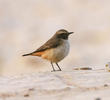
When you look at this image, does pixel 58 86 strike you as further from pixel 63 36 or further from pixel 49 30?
pixel 49 30

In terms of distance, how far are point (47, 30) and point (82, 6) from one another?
2467 mm

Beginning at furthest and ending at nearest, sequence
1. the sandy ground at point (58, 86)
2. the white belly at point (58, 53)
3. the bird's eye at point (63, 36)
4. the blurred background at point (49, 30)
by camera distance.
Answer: the blurred background at point (49, 30) < the bird's eye at point (63, 36) < the white belly at point (58, 53) < the sandy ground at point (58, 86)

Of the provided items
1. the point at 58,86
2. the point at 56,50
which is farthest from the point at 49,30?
the point at 58,86

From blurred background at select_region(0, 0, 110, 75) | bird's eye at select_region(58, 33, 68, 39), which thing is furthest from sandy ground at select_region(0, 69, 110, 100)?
blurred background at select_region(0, 0, 110, 75)

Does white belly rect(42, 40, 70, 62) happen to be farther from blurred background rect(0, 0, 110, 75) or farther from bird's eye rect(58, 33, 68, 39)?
blurred background rect(0, 0, 110, 75)

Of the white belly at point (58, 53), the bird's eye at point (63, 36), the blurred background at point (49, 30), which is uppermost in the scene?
the bird's eye at point (63, 36)

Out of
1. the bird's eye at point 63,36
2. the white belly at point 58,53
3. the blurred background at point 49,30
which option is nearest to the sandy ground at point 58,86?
the white belly at point 58,53

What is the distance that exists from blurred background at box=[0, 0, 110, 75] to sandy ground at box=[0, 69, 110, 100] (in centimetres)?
601

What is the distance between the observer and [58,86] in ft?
29.3

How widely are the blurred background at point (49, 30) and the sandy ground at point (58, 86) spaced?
19.7 ft

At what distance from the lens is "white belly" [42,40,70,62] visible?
11.7 metres

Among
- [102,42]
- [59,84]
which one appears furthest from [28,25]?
[59,84]

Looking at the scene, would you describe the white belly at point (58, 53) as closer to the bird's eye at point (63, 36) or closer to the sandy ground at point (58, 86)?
the bird's eye at point (63, 36)

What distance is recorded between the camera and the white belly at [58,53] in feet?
38.2
